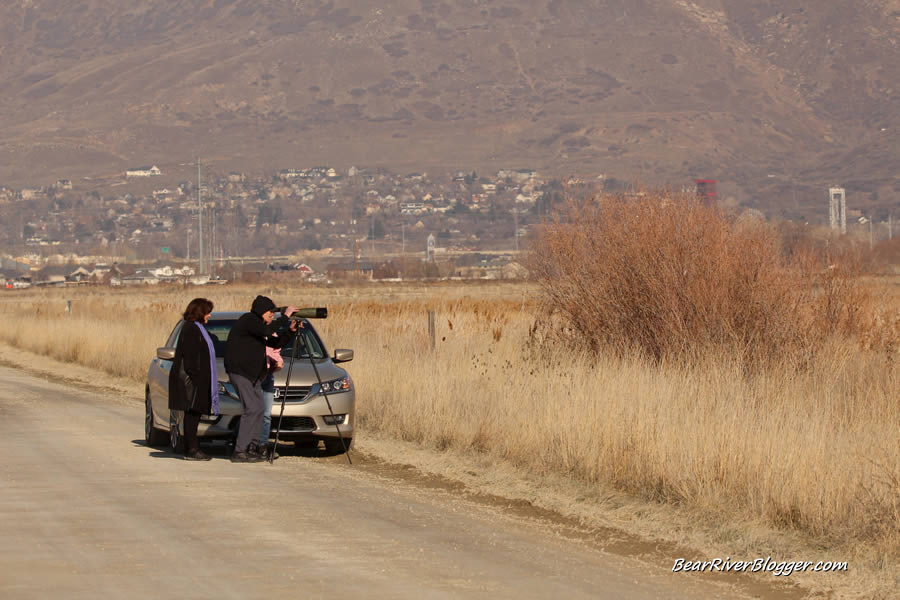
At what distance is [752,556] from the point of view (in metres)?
10.8

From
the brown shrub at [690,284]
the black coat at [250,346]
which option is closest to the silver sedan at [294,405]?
the black coat at [250,346]

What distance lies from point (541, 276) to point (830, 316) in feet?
14.6

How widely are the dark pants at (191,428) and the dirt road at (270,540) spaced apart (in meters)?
0.26

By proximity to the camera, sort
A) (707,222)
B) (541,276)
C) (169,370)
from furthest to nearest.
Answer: (541,276)
(707,222)
(169,370)

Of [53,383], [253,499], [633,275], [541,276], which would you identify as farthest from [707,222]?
[53,383]

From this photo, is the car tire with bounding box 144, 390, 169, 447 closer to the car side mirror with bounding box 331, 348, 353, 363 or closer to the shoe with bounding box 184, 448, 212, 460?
the shoe with bounding box 184, 448, 212, 460

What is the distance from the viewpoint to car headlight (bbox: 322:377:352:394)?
16.3 m

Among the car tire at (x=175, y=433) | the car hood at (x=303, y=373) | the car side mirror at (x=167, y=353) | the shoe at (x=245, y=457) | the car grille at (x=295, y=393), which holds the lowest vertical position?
the shoe at (x=245, y=457)

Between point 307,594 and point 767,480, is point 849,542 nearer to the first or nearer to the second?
point 767,480

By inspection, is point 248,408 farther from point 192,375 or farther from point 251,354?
point 192,375

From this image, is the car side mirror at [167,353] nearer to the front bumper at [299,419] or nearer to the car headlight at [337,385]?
the front bumper at [299,419]

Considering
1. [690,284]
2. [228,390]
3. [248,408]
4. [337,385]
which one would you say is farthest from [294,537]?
[690,284]

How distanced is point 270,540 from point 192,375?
186 inches

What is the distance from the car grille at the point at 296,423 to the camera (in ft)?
52.9
